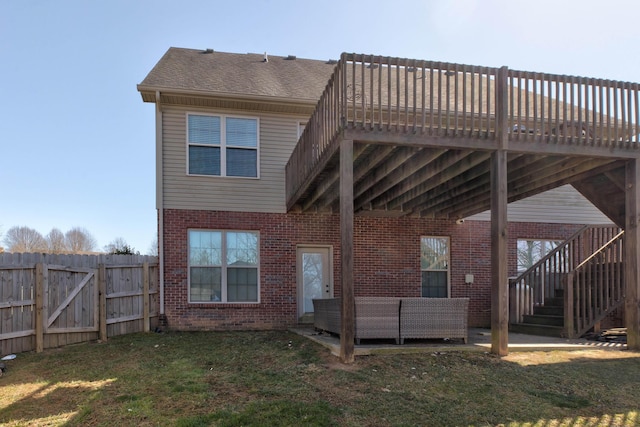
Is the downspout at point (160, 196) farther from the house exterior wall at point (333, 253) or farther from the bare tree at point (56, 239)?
Result: the bare tree at point (56, 239)

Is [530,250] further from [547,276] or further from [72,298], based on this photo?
[72,298]

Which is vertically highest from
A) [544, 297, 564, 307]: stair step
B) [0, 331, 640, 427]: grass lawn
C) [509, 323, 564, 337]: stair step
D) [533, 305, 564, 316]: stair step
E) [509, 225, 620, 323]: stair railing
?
[509, 225, 620, 323]: stair railing

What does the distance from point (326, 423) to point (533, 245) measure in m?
9.67

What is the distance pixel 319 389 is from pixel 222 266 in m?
6.04

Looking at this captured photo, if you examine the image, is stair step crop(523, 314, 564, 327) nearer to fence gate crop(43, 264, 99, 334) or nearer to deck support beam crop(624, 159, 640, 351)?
deck support beam crop(624, 159, 640, 351)

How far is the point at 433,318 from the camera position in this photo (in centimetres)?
697

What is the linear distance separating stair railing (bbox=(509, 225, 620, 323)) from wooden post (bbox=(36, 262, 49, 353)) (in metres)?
9.18

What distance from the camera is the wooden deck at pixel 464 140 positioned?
635 cm

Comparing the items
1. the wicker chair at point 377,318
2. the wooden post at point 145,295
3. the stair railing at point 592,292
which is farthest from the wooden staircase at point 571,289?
the wooden post at point 145,295

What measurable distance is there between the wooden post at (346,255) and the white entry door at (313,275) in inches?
201

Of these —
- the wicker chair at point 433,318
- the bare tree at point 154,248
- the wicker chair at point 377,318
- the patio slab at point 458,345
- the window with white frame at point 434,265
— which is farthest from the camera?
the window with white frame at point 434,265

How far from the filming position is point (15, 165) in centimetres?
3331

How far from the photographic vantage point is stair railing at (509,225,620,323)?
964 cm

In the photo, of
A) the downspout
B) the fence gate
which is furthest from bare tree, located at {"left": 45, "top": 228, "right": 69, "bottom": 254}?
the fence gate
